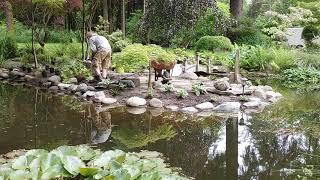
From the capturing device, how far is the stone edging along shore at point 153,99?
927 centimetres

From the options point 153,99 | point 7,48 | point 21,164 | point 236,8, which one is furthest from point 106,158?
point 236,8

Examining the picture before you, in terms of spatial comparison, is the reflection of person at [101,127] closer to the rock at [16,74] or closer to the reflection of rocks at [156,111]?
the reflection of rocks at [156,111]

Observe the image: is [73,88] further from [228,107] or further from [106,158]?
[106,158]

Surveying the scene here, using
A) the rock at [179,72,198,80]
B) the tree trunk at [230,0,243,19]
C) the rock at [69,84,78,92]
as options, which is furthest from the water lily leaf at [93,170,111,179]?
the tree trunk at [230,0,243,19]

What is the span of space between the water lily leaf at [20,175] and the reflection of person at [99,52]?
7270mm

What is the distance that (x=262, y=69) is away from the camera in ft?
49.7

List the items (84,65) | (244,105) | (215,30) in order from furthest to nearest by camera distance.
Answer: (215,30) < (84,65) < (244,105)

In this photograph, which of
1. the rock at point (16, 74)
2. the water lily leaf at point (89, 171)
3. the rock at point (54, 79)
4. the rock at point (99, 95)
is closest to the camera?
the water lily leaf at point (89, 171)

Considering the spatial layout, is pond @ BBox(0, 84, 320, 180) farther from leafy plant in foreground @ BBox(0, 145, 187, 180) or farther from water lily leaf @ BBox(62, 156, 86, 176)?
water lily leaf @ BBox(62, 156, 86, 176)

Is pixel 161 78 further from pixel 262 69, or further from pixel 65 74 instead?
pixel 262 69

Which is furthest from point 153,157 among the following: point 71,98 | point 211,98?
point 71,98

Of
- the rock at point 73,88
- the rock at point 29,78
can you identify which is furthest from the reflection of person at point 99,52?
the rock at point 29,78

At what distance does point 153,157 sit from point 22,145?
6.54 ft

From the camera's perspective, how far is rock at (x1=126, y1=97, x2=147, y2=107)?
9.57m
